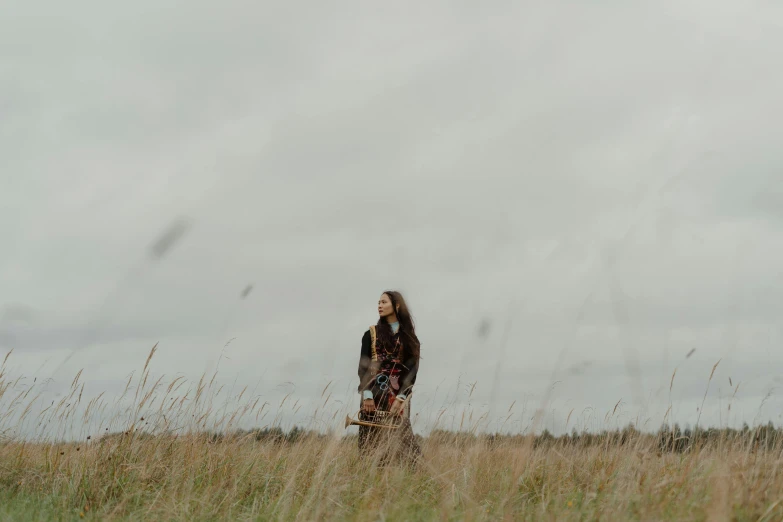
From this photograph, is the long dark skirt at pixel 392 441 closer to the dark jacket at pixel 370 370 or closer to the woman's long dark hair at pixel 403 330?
the dark jacket at pixel 370 370

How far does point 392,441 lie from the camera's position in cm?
575

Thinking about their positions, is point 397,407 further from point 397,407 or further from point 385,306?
point 385,306

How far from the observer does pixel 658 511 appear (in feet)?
10.6

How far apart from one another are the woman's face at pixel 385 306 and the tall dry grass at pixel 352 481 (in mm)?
1192

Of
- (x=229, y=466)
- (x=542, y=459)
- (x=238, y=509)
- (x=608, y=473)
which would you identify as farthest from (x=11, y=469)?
(x=608, y=473)

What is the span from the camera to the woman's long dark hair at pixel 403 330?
20.8 ft

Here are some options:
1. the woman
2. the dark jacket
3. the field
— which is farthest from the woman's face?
the field

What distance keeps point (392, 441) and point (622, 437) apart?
202cm

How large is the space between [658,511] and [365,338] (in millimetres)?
3637

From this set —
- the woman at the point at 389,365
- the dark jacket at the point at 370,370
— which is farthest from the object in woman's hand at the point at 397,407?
the dark jacket at the point at 370,370

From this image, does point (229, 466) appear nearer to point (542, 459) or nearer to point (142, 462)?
point (142, 462)

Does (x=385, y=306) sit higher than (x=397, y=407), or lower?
higher

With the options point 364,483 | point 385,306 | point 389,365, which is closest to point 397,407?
point 389,365

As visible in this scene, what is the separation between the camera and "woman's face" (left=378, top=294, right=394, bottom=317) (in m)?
6.29
